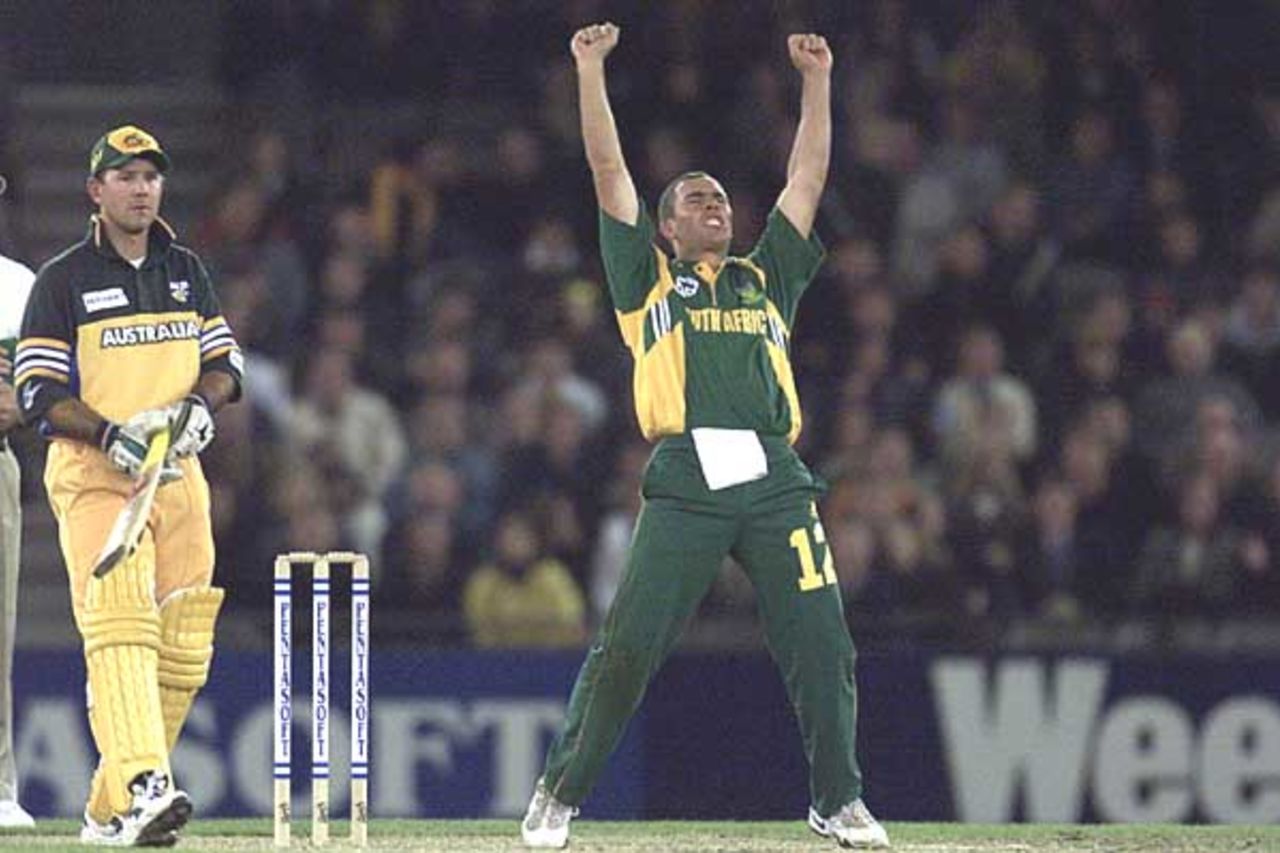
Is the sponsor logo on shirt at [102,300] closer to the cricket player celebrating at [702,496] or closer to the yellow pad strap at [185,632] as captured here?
the yellow pad strap at [185,632]

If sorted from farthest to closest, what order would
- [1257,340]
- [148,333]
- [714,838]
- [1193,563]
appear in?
[1257,340] < [1193,563] < [714,838] < [148,333]

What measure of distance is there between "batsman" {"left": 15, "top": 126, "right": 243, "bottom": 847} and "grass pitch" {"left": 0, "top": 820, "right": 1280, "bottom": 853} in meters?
0.53

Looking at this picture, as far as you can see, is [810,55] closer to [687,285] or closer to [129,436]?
[687,285]

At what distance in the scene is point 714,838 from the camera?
40.0 ft

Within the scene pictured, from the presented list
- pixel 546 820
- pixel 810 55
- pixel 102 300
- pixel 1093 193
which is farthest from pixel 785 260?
pixel 1093 193

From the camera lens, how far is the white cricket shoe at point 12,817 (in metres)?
12.0

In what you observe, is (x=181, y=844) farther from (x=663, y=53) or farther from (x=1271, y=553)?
(x=663, y=53)

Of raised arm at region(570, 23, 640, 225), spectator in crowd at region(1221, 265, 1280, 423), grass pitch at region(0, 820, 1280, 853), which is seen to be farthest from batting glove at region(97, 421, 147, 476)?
spectator in crowd at region(1221, 265, 1280, 423)

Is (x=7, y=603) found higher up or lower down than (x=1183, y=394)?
lower down

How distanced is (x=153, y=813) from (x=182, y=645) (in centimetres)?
70

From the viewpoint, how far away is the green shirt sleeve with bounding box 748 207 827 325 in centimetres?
1132

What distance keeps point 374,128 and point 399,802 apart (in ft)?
17.0

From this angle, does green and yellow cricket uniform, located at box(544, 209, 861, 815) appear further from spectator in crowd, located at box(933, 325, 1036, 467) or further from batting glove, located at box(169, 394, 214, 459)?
spectator in crowd, located at box(933, 325, 1036, 467)

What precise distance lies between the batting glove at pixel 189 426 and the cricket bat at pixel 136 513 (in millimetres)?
59
